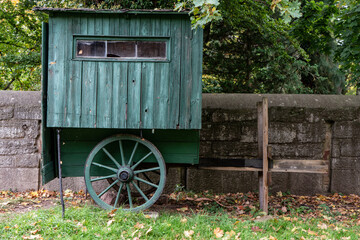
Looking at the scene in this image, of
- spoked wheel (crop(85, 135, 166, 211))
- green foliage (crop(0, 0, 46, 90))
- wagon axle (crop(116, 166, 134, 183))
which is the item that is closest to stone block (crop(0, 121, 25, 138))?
spoked wheel (crop(85, 135, 166, 211))

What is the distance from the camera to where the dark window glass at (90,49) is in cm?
423

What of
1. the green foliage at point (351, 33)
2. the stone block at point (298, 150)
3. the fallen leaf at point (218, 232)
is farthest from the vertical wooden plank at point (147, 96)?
the green foliage at point (351, 33)

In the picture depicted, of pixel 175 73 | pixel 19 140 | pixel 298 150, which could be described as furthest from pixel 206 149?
pixel 19 140

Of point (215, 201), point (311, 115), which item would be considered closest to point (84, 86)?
point (215, 201)

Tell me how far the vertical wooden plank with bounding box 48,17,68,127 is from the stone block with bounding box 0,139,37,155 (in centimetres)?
174

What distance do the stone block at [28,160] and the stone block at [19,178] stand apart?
Result: 7cm

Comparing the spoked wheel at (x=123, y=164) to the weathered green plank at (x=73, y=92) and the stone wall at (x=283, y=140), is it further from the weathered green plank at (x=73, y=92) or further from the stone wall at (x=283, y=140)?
the stone wall at (x=283, y=140)

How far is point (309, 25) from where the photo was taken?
21.7 feet

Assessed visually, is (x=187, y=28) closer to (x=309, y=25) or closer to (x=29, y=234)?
(x=29, y=234)

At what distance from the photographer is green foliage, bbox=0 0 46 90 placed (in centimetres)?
875

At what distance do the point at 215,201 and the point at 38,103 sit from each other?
A: 347 centimetres

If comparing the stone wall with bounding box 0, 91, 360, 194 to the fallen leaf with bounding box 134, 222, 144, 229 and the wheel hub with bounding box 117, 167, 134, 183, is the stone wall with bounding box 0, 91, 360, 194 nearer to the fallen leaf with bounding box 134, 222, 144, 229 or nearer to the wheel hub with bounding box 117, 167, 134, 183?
the wheel hub with bounding box 117, 167, 134, 183

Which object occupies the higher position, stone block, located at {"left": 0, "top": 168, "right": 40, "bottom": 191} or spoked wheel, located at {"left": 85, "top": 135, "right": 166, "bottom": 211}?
spoked wheel, located at {"left": 85, "top": 135, "right": 166, "bottom": 211}

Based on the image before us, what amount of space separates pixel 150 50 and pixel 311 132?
11.1 feet
